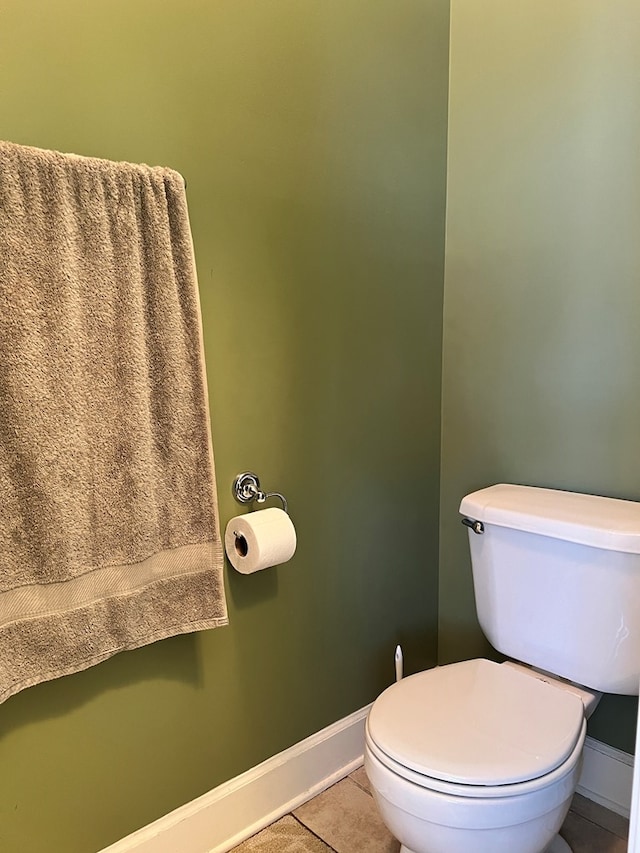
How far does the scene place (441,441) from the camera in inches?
78.5

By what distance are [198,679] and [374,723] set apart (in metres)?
0.43

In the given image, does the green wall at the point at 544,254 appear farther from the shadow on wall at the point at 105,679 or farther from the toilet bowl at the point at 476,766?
the shadow on wall at the point at 105,679

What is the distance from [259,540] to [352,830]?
826 mm

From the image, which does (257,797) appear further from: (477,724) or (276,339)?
(276,339)

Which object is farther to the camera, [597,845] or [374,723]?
[597,845]

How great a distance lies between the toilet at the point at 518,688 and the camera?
1.20 metres

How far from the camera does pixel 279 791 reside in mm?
1717

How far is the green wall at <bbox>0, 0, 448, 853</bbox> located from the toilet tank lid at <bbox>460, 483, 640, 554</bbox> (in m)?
0.33

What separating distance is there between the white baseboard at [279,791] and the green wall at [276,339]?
41 mm

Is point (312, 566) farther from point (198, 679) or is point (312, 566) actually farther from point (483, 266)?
point (483, 266)

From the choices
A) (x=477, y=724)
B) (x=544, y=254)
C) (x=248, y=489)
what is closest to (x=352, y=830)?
(x=477, y=724)

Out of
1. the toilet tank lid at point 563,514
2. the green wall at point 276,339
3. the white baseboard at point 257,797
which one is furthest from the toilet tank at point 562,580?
the white baseboard at point 257,797

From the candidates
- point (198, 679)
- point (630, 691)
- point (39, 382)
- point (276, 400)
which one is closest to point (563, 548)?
point (630, 691)

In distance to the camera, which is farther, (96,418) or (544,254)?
(544,254)
